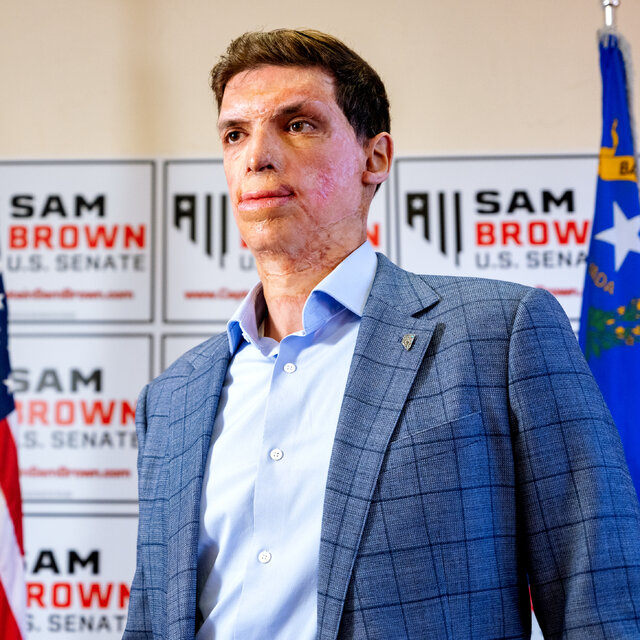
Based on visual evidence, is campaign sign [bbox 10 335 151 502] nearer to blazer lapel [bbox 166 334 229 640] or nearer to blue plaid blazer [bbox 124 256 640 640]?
blazer lapel [bbox 166 334 229 640]

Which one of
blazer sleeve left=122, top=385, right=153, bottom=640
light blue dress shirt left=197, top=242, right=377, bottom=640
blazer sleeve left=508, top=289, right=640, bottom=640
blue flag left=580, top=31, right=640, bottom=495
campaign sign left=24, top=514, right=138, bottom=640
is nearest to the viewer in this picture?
blazer sleeve left=508, top=289, right=640, bottom=640

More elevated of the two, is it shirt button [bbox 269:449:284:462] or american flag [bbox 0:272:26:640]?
shirt button [bbox 269:449:284:462]

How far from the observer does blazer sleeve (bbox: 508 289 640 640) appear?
3.10 ft

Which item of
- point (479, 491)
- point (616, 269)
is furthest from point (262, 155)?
point (616, 269)

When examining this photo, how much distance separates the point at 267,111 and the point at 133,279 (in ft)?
5.45

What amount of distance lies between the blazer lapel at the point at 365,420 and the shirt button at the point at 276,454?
123mm

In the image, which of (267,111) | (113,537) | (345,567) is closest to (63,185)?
(113,537)

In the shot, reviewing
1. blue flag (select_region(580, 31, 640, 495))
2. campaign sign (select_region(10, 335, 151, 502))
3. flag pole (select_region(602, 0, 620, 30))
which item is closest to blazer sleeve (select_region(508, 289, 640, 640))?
blue flag (select_region(580, 31, 640, 495))

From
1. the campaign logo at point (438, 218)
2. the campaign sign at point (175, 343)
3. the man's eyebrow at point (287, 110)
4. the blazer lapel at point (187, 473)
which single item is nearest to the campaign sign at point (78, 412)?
the campaign sign at point (175, 343)

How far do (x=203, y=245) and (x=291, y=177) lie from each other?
1.62 metres

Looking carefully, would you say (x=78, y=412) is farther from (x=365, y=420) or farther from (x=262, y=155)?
(x=365, y=420)

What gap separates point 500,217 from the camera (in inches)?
110

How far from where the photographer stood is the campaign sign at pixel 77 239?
2.79m

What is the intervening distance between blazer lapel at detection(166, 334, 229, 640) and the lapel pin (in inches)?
13.7
